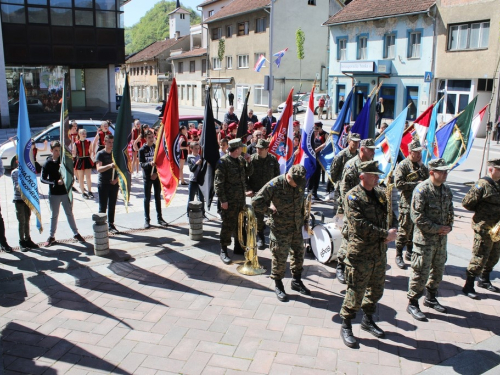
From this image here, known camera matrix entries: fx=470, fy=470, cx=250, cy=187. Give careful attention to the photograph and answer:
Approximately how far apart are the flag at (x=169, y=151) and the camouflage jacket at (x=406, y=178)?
390 cm

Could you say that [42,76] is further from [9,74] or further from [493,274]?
[493,274]

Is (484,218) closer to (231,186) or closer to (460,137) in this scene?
(231,186)

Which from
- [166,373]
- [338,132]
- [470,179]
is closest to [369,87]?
[470,179]

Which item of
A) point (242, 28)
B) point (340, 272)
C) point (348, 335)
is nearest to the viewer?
point (348, 335)

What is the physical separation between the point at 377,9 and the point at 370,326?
29907 millimetres

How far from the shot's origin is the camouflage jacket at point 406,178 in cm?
749

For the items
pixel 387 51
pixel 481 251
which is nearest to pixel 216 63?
pixel 387 51

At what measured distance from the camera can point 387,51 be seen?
31.4 metres

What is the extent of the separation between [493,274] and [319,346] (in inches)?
148

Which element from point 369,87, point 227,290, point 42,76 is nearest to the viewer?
point 227,290

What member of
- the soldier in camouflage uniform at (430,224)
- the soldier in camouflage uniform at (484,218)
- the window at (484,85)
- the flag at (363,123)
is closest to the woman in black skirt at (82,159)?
the flag at (363,123)

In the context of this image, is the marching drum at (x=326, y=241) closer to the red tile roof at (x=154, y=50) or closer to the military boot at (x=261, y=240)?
the military boot at (x=261, y=240)

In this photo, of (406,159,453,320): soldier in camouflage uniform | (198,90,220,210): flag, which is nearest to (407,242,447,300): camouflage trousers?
(406,159,453,320): soldier in camouflage uniform

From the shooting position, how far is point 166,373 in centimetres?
496
